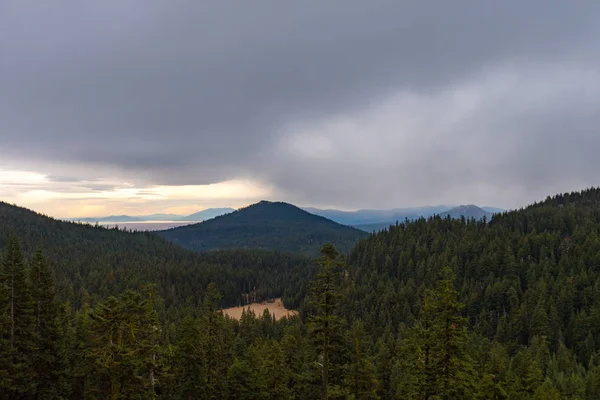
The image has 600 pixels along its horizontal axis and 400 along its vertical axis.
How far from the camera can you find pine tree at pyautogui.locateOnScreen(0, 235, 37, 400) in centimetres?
3297

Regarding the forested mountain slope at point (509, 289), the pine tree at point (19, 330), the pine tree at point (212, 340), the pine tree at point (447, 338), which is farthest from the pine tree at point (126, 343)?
the forested mountain slope at point (509, 289)

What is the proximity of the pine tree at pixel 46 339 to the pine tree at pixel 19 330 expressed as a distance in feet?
2.93

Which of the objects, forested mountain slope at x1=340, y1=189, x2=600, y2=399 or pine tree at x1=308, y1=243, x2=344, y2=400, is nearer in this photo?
pine tree at x1=308, y1=243, x2=344, y2=400

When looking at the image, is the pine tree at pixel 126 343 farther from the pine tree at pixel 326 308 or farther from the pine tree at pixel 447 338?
the pine tree at pixel 447 338

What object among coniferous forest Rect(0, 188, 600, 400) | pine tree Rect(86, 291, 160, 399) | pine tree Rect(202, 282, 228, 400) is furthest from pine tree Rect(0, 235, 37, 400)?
pine tree Rect(202, 282, 228, 400)

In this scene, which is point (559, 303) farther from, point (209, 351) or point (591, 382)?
point (209, 351)

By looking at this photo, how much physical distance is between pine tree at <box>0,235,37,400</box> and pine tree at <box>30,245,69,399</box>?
2.93ft

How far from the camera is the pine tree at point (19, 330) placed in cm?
3297

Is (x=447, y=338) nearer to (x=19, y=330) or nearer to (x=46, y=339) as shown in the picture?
(x=19, y=330)

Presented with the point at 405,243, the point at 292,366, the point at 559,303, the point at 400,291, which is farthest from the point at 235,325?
the point at 405,243

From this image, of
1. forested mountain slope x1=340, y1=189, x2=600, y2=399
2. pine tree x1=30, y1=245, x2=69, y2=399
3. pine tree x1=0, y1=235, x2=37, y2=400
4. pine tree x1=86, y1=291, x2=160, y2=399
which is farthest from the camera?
forested mountain slope x1=340, y1=189, x2=600, y2=399

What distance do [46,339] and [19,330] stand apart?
3.35m

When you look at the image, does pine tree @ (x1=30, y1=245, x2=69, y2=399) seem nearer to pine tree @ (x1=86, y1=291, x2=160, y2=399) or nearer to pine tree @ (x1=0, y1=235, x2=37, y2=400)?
pine tree @ (x1=0, y1=235, x2=37, y2=400)

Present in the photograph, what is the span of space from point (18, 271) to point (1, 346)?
21.5 feet
